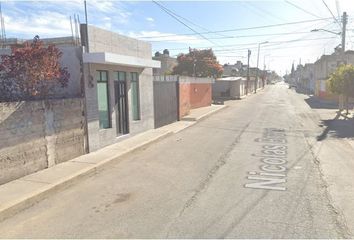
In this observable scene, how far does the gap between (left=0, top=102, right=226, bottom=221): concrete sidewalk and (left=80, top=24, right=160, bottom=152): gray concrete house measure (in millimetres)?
757

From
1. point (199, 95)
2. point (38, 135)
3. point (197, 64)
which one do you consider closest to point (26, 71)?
point (38, 135)

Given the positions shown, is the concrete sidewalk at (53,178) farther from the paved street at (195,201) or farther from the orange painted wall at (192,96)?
the orange painted wall at (192,96)

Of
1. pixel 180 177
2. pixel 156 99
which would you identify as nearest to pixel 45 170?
pixel 180 177

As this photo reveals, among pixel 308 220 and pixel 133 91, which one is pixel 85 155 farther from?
Result: pixel 308 220

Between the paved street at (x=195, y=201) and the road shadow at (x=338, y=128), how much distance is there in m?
4.65

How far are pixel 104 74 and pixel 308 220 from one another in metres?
8.36

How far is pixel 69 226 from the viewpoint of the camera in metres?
5.70

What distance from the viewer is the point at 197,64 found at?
180 ft

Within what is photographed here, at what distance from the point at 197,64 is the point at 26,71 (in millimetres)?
47158

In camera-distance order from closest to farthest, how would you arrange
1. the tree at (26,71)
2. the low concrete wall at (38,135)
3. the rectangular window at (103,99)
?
the low concrete wall at (38,135)
the tree at (26,71)
the rectangular window at (103,99)

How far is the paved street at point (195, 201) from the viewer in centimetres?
550

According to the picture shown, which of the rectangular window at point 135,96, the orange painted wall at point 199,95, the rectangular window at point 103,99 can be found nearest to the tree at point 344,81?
the orange painted wall at point 199,95

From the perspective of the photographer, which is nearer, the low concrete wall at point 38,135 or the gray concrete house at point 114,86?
the low concrete wall at point 38,135

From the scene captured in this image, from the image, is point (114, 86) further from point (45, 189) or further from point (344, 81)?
point (344, 81)
